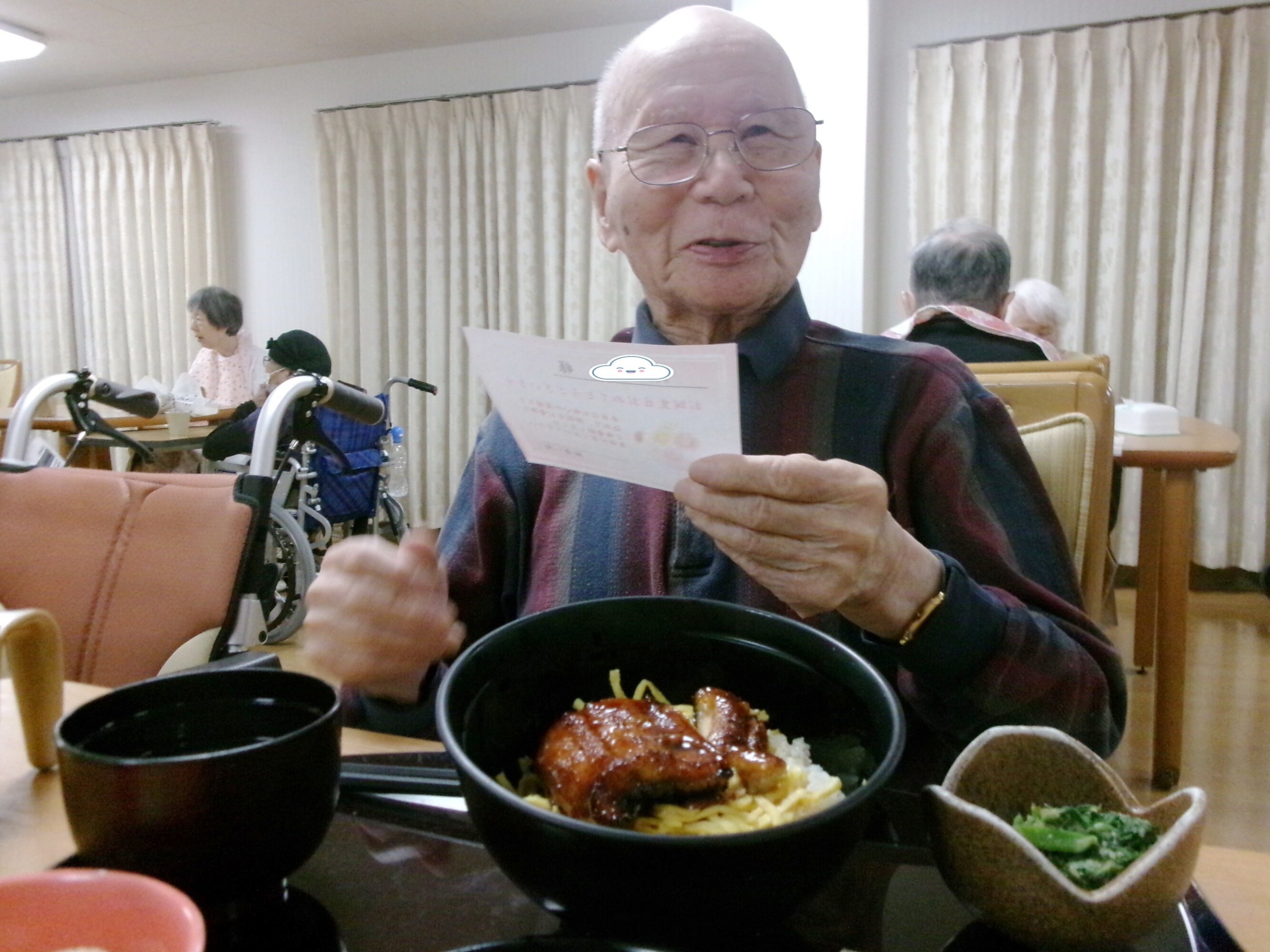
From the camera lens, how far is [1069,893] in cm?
37

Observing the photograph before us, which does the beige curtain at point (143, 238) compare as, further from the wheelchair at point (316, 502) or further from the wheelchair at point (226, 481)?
the wheelchair at point (226, 481)

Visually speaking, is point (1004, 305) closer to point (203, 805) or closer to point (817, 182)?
point (817, 182)

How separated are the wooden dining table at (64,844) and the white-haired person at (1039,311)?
3.04 meters

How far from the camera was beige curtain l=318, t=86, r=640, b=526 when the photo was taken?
181 inches

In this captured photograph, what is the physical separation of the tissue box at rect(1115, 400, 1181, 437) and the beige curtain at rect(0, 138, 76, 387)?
20.8 feet

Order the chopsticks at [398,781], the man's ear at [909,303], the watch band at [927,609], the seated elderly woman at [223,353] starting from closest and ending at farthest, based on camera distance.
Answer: the chopsticks at [398,781], the watch band at [927,609], the man's ear at [909,303], the seated elderly woman at [223,353]

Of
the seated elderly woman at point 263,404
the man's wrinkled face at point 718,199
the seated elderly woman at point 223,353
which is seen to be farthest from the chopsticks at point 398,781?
the seated elderly woman at point 223,353

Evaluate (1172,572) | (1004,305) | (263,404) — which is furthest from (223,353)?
(1172,572)

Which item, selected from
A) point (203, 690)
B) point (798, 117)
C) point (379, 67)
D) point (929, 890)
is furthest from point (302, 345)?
point (929, 890)

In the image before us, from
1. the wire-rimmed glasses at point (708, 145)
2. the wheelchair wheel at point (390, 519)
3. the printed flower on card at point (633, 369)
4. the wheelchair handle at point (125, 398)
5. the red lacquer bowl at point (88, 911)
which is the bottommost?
the wheelchair wheel at point (390, 519)

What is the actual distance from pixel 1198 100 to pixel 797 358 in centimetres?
367

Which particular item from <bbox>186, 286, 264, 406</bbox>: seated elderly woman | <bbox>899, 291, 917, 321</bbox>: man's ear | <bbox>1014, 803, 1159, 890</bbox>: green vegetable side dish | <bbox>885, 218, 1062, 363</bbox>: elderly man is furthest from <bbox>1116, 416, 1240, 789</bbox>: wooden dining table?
<bbox>186, 286, 264, 406</bbox>: seated elderly woman

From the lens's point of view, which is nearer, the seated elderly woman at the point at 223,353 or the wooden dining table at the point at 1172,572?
the wooden dining table at the point at 1172,572

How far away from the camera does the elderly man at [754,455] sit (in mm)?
666
